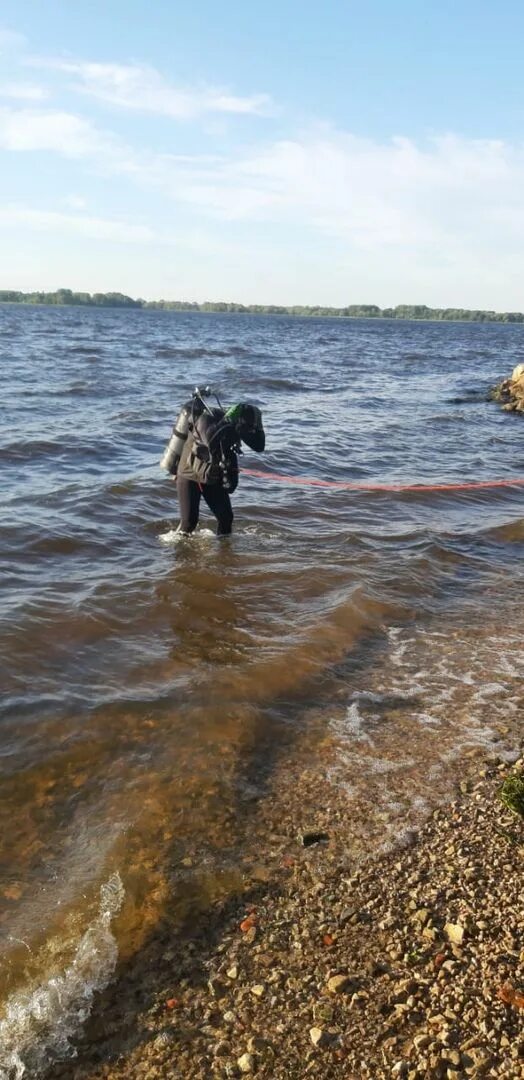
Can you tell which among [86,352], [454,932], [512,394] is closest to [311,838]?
[454,932]

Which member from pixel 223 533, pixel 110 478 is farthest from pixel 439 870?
pixel 110 478

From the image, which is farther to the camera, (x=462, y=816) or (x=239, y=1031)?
(x=462, y=816)

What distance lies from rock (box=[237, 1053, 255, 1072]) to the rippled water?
2.22 feet

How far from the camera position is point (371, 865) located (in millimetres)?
3744

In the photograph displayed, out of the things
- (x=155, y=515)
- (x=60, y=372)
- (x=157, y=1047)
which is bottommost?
(x=157, y=1047)

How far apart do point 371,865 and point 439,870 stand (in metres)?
0.33

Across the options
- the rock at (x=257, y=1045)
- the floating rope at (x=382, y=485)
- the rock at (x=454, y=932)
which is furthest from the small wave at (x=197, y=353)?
the rock at (x=257, y=1045)

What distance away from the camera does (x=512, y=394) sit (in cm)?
2506

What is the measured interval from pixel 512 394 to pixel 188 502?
1930 centimetres

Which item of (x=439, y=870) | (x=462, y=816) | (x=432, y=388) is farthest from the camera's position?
(x=432, y=388)

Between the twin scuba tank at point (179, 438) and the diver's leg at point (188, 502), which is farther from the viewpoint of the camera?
the diver's leg at point (188, 502)

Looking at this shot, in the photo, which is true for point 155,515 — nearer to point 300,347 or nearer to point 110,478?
point 110,478

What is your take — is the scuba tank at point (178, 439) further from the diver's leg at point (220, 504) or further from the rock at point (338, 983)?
the rock at point (338, 983)

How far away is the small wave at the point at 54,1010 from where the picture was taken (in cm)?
281
